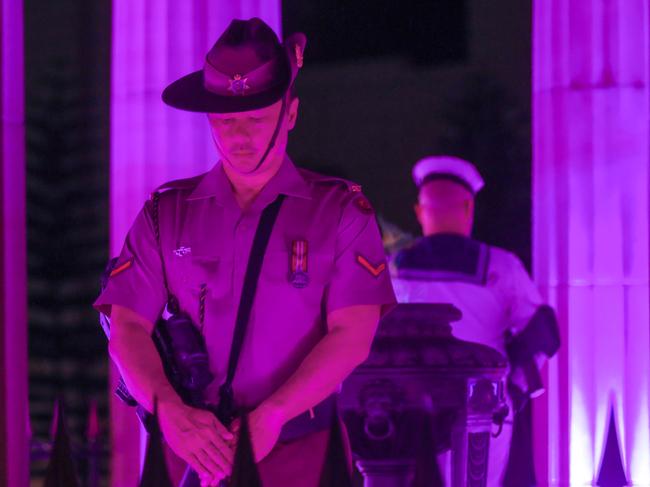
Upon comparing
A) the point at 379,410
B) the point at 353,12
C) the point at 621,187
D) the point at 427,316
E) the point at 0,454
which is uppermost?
the point at 353,12

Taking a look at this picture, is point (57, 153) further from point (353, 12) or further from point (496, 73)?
point (496, 73)

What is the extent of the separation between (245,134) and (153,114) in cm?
295

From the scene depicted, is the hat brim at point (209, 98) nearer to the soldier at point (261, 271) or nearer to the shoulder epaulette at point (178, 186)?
the soldier at point (261, 271)

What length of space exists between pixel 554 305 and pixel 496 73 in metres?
3.72

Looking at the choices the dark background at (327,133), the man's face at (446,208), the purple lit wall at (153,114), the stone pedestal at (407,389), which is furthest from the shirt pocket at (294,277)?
the dark background at (327,133)

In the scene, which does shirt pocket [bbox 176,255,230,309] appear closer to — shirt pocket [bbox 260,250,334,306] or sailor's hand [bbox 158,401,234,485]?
shirt pocket [bbox 260,250,334,306]

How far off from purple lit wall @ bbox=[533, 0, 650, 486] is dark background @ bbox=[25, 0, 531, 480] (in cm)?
329

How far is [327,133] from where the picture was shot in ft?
29.7

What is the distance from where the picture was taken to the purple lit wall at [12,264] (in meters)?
5.15

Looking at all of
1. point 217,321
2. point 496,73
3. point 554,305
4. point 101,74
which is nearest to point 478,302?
point 554,305

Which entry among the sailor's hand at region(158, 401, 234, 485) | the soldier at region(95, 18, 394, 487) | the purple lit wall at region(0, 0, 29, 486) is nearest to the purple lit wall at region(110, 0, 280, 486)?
the purple lit wall at region(0, 0, 29, 486)

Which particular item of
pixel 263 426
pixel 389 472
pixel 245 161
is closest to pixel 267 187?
pixel 245 161

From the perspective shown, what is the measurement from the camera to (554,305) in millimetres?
5645

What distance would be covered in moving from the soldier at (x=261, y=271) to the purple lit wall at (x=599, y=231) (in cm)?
339
